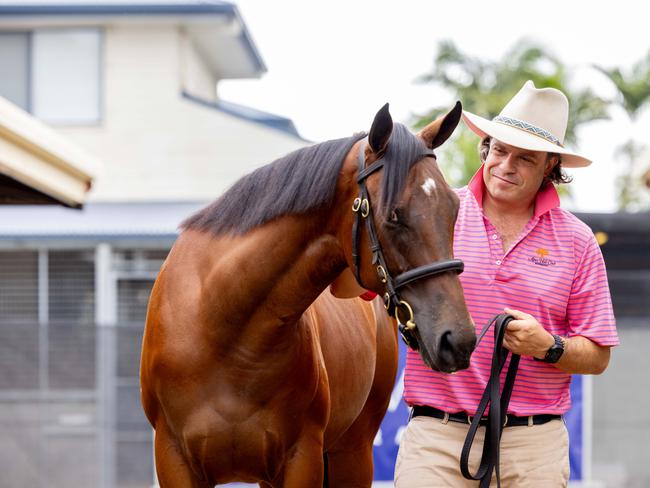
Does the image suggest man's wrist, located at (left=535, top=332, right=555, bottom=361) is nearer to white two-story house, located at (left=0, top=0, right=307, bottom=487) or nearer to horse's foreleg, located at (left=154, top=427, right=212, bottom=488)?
horse's foreleg, located at (left=154, top=427, right=212, bottom=488)

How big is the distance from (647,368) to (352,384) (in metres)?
4.35

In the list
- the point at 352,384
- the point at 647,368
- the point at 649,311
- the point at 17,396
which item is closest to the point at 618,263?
the point at 649,311

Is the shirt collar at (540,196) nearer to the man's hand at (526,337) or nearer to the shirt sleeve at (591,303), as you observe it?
the shirt sleeve at (591,303)

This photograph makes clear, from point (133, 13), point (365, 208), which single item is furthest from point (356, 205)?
point (133, 13)

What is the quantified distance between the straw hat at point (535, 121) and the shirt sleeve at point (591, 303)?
349mm

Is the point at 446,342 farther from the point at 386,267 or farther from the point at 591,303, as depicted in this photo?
the point at 591,303

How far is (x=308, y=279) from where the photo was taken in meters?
3.06

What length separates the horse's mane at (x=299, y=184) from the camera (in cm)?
278

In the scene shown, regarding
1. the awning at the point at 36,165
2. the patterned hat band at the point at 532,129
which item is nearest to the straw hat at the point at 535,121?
the patterned hat band at the point at 532,129

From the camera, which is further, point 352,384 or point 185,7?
point 185,7

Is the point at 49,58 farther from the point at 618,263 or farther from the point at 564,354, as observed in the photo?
the point at 564,354

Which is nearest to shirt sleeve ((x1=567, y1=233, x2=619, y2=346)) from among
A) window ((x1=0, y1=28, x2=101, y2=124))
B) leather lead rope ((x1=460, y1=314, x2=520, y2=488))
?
leather lead rope ((x1=460, y1=314, x2=520, y2=488))

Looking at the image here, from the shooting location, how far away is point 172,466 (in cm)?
330

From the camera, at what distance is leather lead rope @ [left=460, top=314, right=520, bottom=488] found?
296 cm
